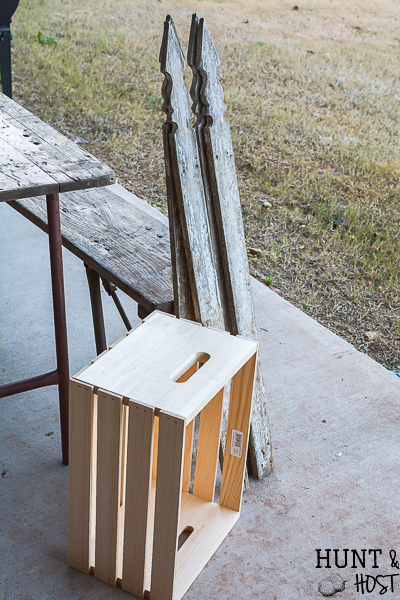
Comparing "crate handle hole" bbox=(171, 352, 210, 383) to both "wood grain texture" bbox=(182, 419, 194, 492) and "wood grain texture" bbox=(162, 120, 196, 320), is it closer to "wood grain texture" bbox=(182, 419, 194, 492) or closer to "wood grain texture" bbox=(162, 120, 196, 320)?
"wood grain texture" bbox=(162, 120, 196, 320)

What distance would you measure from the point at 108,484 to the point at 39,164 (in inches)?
35.2

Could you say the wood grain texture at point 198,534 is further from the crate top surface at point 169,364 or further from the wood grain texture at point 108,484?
the crate top surface at point 169,364

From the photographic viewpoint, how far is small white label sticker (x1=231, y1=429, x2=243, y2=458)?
192 cm

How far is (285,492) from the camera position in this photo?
82.8 inches

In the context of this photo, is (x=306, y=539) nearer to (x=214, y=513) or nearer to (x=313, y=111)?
(x=214, y=513)

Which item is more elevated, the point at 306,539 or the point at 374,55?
the point at 374,55

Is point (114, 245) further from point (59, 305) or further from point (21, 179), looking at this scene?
point (21, 179)

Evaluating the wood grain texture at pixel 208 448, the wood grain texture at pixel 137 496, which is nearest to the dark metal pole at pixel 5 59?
the wood grain texture at pixel 208 448

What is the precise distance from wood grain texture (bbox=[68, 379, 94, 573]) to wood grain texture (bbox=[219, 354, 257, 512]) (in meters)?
0.44

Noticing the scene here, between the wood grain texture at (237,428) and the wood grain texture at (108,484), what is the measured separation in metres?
0.41

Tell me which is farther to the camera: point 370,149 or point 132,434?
point 370,149

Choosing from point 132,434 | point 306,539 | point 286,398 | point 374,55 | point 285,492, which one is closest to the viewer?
point 132,434

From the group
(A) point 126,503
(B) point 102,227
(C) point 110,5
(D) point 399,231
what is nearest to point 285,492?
(A) point 126,503

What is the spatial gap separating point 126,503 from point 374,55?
7.02m
